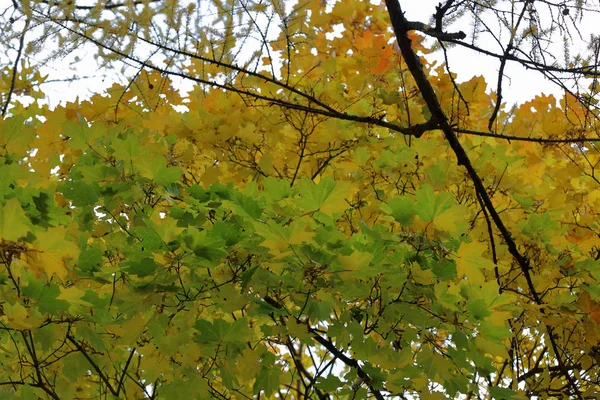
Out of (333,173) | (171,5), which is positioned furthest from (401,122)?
(171,5)

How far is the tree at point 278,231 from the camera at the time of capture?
4.27ft

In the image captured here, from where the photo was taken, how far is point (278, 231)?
114 cm

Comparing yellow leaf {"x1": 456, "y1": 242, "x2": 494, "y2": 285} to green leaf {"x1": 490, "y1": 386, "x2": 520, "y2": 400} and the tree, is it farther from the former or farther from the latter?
green leaf {"x1": 490, "y1": 386, "x2": 520, "y2": 400}

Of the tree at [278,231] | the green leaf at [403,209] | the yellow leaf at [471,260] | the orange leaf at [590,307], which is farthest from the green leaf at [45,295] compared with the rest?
the orange leaf at [590,307]

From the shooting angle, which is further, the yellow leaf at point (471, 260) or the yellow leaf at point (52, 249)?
the yellow leaf at point (471, 260)

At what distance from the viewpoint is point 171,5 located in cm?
176

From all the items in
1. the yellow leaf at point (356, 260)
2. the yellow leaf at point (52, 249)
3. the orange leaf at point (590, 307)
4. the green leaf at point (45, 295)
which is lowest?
the green leaf at point (45, 295)

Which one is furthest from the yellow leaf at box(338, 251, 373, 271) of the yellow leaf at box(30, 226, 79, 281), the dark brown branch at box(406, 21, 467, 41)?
the dark brown branch at box(406, 21, 467, 41)

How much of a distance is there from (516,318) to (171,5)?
145cm

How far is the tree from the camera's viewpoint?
1301 millimetres

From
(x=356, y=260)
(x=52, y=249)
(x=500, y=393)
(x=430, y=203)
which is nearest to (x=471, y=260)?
(x=430, y=203)

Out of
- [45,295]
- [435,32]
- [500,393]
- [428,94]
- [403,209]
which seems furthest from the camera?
[428,94]

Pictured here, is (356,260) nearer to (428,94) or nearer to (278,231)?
(278,231)

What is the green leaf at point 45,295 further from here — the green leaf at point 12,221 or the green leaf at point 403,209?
the green leaf at point 403,209
